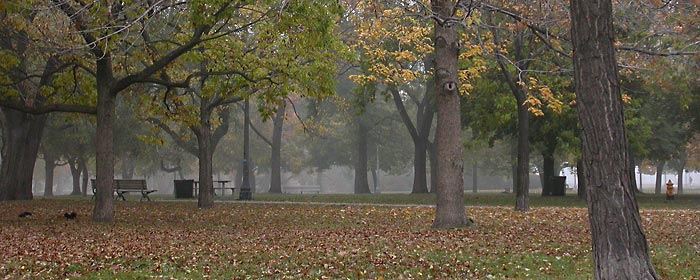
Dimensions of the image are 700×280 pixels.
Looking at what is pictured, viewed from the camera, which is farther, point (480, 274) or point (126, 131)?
point (126, 131)

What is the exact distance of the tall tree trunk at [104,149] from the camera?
17.2 metres

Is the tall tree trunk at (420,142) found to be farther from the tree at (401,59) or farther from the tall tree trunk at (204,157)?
the tall tree trunk at (204,157)

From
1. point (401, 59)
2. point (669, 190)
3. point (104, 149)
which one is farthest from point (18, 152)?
point (669, 190)

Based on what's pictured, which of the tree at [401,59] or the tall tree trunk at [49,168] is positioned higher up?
the tree at [401,59]

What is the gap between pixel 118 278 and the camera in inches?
349

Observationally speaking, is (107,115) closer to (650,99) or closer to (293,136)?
(650,99)

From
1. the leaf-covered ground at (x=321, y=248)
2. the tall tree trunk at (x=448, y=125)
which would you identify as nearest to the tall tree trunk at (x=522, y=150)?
the leaf-covered ground at (x=321, y=248)

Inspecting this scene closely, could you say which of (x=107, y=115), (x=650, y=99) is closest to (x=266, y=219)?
(x=107, y=115)

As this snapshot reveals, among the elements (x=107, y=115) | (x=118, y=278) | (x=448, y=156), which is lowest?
(x=118, y=278)

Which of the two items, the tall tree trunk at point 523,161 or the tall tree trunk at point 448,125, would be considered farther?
the tall tree trunk at point 523,161

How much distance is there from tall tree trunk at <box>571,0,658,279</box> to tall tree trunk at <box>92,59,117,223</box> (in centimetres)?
1315

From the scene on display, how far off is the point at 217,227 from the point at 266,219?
278 centimetres

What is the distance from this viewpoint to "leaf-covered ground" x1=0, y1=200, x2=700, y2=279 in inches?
363

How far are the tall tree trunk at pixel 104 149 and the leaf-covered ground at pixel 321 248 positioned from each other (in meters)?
0.65
